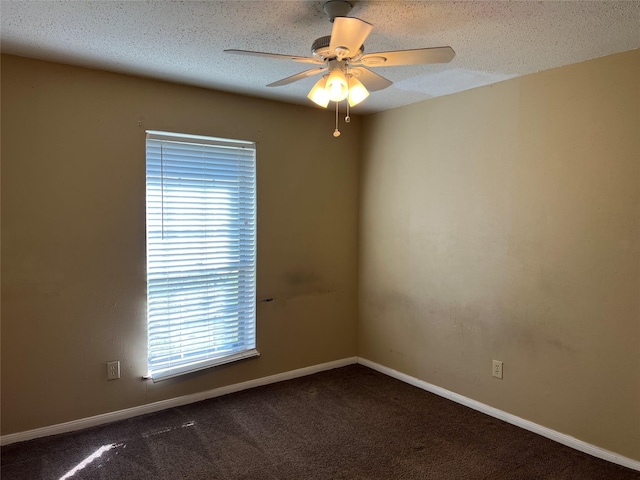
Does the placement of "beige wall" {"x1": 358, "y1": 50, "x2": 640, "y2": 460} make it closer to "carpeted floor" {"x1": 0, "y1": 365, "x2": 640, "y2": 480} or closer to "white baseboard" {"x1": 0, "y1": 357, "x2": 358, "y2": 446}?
"carpeted floor" {"x1": 0, "y1": 365, "x2": 640, "y2": 480}

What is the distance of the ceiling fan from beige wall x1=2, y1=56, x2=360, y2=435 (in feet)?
4.69

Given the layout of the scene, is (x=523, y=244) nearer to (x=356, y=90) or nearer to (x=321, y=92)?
(x=356, y=90)

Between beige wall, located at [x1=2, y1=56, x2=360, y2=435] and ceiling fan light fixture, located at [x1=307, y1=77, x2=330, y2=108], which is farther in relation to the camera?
beige wall, located at [x1=2, y1=56, x2=360, y2=435]

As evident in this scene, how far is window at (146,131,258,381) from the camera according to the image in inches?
124

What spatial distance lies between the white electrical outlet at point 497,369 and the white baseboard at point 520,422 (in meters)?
0.24

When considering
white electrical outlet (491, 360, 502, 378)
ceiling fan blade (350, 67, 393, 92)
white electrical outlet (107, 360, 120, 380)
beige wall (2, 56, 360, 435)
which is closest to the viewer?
ceiling fan blade (350, 67, 393, 92)

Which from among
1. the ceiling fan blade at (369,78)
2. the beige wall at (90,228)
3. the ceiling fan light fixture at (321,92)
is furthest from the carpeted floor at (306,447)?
the ceiling fan blade at (369,78)

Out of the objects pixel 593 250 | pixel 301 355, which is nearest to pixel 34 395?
pixel 301 355

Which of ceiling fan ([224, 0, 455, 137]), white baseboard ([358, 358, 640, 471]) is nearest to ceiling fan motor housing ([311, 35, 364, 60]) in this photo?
ceiling fan ([224, 0, 455, 137])

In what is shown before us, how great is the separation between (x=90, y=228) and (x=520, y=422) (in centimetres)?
306

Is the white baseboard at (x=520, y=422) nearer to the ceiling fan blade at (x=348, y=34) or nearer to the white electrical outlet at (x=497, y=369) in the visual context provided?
the white electrical outlet at (x=497, y=369)

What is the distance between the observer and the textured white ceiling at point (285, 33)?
6.50ft

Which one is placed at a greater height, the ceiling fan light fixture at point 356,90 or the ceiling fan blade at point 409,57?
the ceiling fan blade at point 409,57

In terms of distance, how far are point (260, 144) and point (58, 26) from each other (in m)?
1.62
